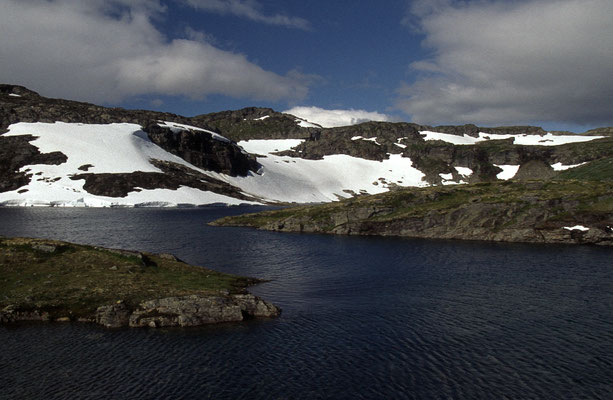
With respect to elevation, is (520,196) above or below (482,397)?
above

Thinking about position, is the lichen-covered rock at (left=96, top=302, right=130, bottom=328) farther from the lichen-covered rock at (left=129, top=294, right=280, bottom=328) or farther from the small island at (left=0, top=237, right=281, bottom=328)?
the lichen-covered rock at (left=129, top=294, right=280, bottom=328)

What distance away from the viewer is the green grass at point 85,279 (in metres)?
41.4

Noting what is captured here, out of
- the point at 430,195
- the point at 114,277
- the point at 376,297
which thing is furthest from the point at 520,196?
the point at 114,277

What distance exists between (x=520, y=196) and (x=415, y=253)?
46940 millimetres

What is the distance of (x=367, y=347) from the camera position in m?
35.5

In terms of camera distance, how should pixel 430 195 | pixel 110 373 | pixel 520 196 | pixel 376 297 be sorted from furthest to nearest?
pixel 430 195 < pixel 520 196 < pixel 376 297 < pixel 110 373

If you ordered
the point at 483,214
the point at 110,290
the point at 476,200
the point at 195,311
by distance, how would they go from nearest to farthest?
1. the point at 195,311
2. the point at 110,290
3. the point at 483,214
4. the point at 476,200

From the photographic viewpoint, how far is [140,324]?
126 ft

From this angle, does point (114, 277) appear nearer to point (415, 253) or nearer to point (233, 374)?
point (233, 374)

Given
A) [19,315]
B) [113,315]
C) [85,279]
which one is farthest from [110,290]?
[19,315]

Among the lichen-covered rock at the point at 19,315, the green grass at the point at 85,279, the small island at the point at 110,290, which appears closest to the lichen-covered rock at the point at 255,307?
the small island at the point at 110,290

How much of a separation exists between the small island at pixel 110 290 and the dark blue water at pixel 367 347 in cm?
185

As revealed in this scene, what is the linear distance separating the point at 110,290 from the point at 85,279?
5.11 meters

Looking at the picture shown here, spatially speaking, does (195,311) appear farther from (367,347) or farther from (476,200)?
(476,200)
